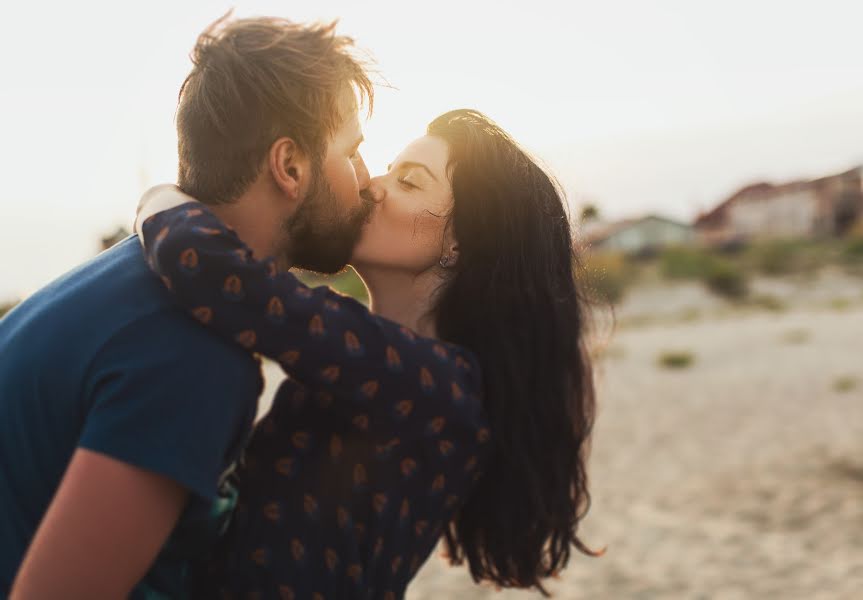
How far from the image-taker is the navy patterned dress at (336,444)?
1.69m

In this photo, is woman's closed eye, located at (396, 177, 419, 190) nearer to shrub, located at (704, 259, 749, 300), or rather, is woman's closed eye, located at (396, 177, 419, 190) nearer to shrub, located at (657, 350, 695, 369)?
shrub, located at (657, 350, 695, 369)

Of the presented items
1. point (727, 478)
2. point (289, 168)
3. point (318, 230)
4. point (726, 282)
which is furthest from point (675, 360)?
point (289, 168)

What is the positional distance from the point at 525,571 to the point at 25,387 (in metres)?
1.44

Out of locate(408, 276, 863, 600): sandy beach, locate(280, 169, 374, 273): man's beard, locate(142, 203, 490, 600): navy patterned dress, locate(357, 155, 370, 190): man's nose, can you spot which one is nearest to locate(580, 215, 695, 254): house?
locate(408, 276, 863, 600): sandy beach

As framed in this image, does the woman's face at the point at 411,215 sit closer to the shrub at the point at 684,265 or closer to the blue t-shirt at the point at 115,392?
the blue t-shirt at the point at 115,392

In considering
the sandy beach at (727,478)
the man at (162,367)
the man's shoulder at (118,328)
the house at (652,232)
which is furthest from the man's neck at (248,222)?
the house at (652,232)

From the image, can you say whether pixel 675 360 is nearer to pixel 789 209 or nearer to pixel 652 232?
pixel 789 209

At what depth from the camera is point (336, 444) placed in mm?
1938

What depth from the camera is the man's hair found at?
1793mm

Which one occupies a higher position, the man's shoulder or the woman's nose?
the woman's nose

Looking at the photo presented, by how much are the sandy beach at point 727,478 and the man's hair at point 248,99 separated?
5.21 ft

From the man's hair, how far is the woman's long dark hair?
0.58 meters

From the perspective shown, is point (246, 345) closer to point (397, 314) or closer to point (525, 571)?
point (397, 314)

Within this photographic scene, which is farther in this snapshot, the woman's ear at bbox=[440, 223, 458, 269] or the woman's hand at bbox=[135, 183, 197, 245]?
the woman's ear at bbox=[440, 223, 458, 269]
